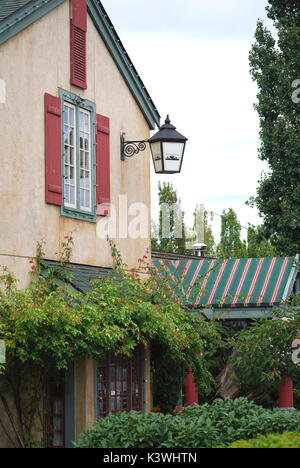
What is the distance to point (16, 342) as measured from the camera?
10.4m

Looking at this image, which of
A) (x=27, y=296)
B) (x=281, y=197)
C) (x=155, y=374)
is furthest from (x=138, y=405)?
(x=281, y=197)

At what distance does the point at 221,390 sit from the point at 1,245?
6548 millimetres

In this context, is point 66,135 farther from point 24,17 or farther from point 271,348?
point 271,348

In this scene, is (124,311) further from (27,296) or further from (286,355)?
(286,355)

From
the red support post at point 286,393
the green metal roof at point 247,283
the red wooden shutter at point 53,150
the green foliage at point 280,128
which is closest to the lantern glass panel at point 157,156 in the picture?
the red wooden shutter at point 53,150

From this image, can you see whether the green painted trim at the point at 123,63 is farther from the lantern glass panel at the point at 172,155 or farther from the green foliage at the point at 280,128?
the green foliage at the point at 280,128

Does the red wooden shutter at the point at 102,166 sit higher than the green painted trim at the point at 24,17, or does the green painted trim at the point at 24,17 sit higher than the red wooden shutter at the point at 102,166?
the green painted trim at the point at 24,17

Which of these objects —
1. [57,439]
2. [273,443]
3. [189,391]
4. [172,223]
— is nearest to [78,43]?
[57,439]

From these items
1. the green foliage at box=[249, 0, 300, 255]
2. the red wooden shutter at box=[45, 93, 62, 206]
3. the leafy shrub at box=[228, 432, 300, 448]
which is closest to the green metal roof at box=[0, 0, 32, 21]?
the red wooden shutter at box=[45, 93, 62, 206]

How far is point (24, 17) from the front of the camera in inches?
454

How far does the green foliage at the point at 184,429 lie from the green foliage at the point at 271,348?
5146 mm

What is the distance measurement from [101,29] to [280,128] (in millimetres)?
13083

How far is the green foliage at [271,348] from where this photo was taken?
14141 millimetres

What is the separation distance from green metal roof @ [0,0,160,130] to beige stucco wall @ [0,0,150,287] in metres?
0.12
